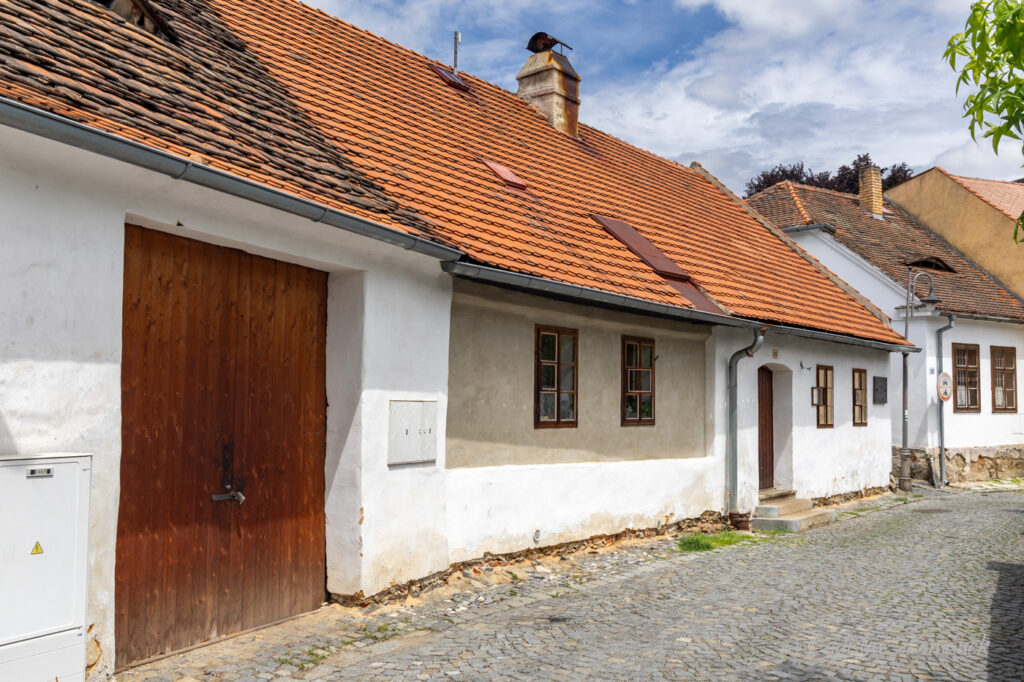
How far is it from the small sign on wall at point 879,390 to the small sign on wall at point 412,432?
1189cm

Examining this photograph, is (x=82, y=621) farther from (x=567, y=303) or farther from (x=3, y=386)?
(x=567, y=303)

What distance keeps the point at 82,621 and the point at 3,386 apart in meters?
1.31

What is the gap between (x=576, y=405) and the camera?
10.1 meters

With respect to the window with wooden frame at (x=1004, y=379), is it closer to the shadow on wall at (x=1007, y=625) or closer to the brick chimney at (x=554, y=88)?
the brick chimney at (x=554, y=88)

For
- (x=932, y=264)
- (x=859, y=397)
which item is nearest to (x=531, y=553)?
(x=859, y=397)

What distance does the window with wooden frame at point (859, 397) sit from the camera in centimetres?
1639

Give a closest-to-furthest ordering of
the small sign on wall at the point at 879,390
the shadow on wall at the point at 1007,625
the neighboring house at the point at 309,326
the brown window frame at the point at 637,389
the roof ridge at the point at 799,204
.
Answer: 1. the neighboring house at the point at 309,326
2. the shadow on wall at the point at 1007,625
3. the brown window frame at the point at 637,389
4. the small sign on wall at the point at 879,390
5. the roof ridge at the point at 799,204

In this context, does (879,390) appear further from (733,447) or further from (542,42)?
(542,42)

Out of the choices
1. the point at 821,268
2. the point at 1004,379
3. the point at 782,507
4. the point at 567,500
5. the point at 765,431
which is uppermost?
the point at 821,268

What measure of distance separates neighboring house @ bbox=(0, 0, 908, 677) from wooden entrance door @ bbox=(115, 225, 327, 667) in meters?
0.02

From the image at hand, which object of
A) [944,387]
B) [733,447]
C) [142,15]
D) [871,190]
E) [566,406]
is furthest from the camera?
[871,190]

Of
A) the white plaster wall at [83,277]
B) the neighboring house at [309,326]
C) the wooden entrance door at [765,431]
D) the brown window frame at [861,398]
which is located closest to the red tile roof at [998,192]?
the brown window frame at [861,398]

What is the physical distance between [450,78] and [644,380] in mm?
5758

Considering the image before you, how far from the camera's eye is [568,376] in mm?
10008
